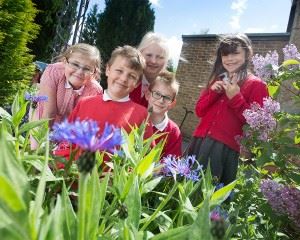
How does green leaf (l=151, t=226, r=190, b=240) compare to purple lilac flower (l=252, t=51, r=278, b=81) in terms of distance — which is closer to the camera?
green leaf (l=151, t=226, r=190, b=240)

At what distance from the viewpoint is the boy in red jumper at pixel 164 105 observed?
2.22m

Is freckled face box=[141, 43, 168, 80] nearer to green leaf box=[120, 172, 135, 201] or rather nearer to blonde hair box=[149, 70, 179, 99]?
blonde hair box=[149, 70, 179, 99]

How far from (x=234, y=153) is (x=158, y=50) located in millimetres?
838

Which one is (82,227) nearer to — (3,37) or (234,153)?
(234,153)

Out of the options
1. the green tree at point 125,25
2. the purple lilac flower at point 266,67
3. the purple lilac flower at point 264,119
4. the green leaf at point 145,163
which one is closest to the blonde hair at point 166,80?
the purple lilac flower at point 266,67

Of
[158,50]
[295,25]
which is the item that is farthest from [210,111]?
[295,25]

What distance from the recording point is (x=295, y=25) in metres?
8.31

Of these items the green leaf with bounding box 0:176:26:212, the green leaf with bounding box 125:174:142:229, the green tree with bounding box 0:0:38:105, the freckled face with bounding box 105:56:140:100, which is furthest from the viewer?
the green tree with bounding box 0:0:38:105

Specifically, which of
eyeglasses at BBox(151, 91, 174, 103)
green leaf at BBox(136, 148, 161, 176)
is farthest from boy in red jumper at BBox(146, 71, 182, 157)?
green leaf at BBox(136, 148, 161, 176)

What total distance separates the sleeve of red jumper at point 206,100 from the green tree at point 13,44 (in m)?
3.35

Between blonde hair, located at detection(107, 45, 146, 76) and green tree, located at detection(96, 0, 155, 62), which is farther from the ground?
green tree, located at detection(96, 0, 155, 62)

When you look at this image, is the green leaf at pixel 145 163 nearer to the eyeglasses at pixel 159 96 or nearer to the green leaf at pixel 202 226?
the green leaf at pixel 202 226

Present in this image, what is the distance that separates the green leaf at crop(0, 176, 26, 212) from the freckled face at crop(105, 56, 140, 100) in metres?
1.63

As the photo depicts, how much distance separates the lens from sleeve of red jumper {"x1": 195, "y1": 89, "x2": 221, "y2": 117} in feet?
8.47
